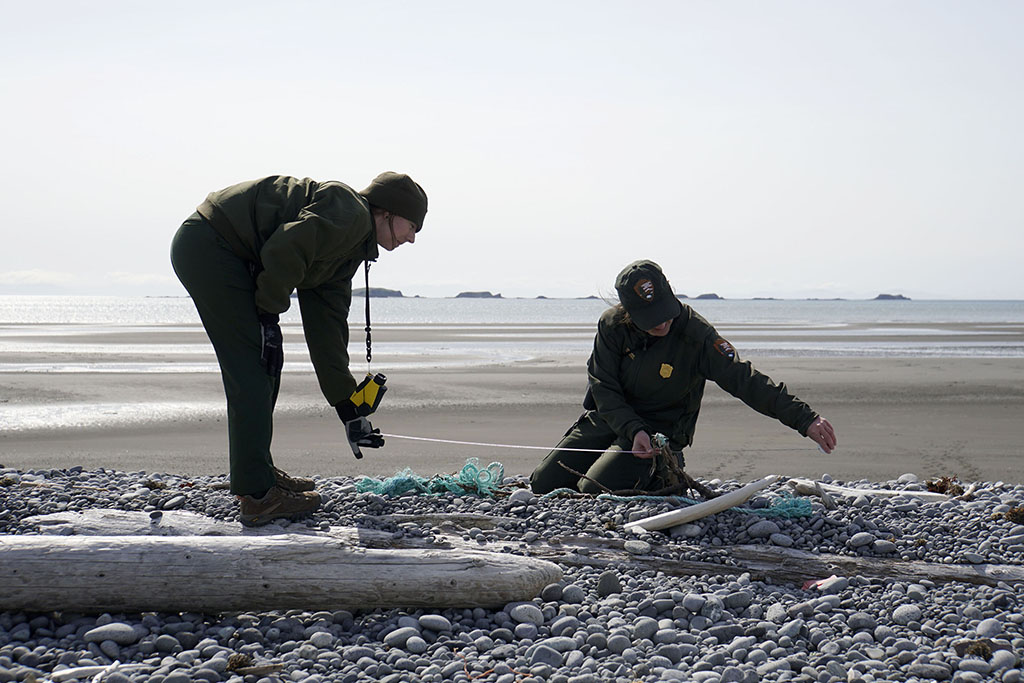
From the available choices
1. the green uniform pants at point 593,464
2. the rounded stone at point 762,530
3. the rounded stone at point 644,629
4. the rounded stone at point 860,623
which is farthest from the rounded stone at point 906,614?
the green uniform pants at point 593,464

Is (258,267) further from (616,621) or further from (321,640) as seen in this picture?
(616,621)

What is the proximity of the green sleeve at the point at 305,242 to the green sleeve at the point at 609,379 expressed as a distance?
193cm

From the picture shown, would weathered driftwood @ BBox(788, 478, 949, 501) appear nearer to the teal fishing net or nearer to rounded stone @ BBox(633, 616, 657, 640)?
the teal fishing net

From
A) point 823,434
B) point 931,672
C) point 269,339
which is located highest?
point 269,339

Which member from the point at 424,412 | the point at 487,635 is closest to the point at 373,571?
the point at 487,635

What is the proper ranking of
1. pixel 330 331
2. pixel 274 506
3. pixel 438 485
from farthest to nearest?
pixel 438 485 < pixel 330 331 < pixel 274 506

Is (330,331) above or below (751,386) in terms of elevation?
above

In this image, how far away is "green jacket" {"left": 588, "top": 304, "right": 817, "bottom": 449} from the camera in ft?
18.1

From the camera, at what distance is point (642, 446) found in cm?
538

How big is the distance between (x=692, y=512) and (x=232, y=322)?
2645 mm

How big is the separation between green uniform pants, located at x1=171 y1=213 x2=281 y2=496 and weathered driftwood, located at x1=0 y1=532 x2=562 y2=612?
2.36 ft

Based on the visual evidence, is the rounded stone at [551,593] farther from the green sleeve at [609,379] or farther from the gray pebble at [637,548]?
the green sleeve at [609,379]

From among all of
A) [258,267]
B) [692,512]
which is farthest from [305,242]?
[692,512]

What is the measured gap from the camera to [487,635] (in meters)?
3.72
